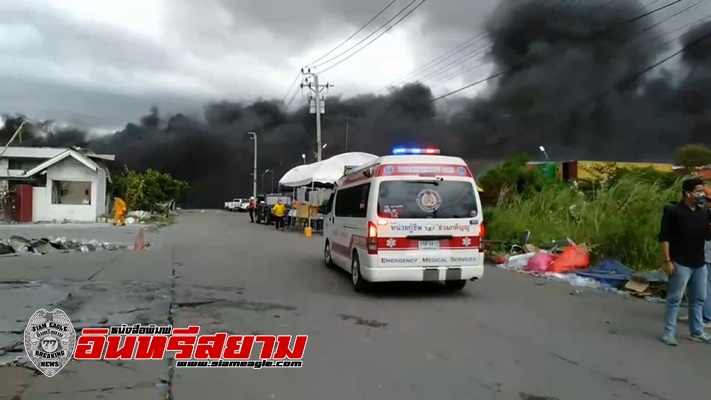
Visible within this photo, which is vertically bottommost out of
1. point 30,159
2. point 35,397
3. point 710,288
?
point 35,397

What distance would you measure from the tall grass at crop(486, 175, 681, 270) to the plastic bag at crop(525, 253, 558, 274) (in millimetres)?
974

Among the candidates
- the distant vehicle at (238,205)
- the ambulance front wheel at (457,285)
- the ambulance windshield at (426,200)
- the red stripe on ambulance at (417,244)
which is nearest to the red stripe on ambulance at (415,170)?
the ambulance windshield at (426,200)

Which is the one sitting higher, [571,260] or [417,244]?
[417,244]

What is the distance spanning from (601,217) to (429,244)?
7.05 meters

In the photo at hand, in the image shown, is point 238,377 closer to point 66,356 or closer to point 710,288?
point 66,356

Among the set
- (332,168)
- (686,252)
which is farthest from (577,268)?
(332,168)

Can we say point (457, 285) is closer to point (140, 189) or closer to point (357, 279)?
point (357, 279)

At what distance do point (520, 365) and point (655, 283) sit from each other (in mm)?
5948

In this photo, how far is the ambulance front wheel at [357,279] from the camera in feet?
34.9

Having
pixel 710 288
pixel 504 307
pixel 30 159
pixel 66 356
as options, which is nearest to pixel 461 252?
pixel 504 307

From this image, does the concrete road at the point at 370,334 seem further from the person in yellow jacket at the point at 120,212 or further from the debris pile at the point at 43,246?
the person in yellow jacket at the point at 120,212

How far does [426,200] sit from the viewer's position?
401 inches

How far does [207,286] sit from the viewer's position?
11172 millimetres

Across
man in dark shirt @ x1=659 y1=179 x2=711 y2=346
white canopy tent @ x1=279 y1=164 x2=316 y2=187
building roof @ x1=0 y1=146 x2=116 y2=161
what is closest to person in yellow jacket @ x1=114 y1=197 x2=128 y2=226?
white canopy tent @ x1=279 y1=164 x2=316 y2=187
